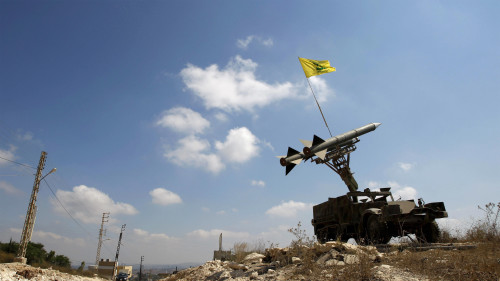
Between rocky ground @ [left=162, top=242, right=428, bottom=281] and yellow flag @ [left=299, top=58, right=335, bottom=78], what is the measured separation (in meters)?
11.0

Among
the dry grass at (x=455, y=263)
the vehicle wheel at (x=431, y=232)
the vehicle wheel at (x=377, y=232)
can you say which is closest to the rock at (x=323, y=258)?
the dry grass at (x=455, y=263)

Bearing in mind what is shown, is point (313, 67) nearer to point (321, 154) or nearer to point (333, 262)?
point (321, 154)

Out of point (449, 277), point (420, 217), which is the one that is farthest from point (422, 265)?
point (420, 217)

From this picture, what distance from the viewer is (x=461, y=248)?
7.59 metres

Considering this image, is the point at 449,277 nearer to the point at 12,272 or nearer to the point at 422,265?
the point at 422,265

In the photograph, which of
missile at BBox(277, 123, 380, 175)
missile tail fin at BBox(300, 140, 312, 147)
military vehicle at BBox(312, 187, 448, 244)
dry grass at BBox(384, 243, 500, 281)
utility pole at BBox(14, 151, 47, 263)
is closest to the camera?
dry grass at BBox(384, 243, 500, 281)

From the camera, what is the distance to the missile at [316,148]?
15.6 metres

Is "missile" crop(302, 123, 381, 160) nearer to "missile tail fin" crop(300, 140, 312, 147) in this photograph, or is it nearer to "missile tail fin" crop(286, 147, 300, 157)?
"missile tail fin" crop(300, 140, 312, 147)

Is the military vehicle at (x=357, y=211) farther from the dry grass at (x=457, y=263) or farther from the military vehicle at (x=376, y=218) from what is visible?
the dry grass at (x=457, y=263)

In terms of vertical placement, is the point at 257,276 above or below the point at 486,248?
below

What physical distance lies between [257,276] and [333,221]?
6.31m

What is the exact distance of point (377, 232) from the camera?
10586 mm

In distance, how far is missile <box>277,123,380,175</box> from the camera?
15586 mm

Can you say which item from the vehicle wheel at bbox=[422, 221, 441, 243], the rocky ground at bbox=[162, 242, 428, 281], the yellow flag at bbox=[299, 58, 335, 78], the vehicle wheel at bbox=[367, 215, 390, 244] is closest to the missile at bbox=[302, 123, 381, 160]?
the yellow flag at bbox=[299, 58, 335, 78]
